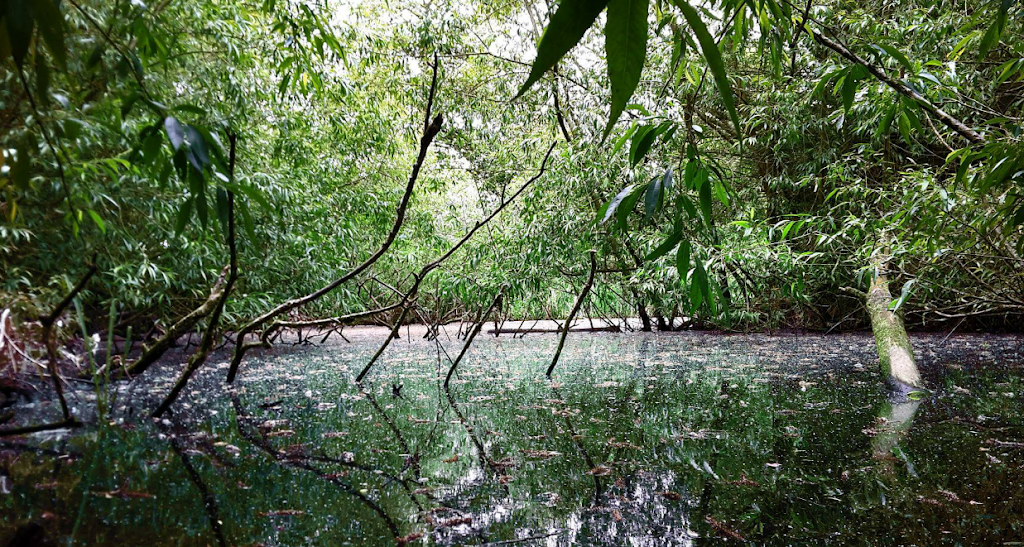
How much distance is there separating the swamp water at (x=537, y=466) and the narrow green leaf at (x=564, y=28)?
90 centimetres

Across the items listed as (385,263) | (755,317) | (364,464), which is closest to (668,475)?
(364,464)

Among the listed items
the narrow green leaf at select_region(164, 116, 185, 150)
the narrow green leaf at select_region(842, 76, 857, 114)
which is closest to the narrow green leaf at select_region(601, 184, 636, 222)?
the narrow green leaf at select_region(842, 76, 857, 114)

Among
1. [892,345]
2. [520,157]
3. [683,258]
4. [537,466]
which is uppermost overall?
[520,157]

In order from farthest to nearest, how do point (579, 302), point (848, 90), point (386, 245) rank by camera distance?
1. point (579, 302)
2. point (386, 245)
3. point (848, 90)

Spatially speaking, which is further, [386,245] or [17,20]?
[386,245]

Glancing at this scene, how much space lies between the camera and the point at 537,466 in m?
1.36

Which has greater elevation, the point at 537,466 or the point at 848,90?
the point at 848,90

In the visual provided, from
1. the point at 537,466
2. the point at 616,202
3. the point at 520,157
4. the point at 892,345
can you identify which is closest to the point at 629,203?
the point at 616,202

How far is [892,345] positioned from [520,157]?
3.47 metres

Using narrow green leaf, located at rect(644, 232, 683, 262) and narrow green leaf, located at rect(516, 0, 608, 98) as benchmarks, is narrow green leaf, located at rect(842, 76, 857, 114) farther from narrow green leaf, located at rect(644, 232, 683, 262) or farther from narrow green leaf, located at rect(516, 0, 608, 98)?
narrow green leaf, located at rect(516, 0, 608, 98)

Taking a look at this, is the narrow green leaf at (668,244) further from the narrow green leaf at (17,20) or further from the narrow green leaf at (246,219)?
the narrow green leaf at (17,20)

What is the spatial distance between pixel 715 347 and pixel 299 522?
12.5 ft

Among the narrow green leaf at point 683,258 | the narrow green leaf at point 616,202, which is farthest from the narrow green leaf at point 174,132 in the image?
the narrow green leaf at point 683,258

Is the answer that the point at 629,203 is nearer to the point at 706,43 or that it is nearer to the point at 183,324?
the point at 706,43
